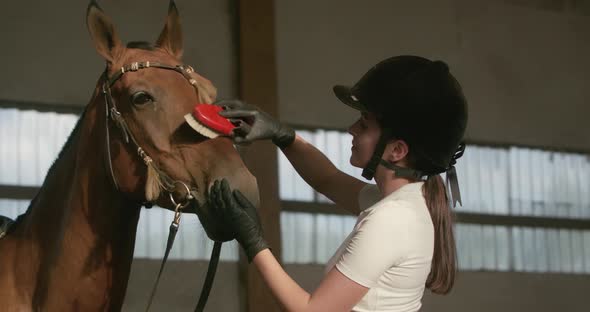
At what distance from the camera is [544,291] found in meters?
5.83

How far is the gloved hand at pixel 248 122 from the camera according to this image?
Result: 76.4 inches

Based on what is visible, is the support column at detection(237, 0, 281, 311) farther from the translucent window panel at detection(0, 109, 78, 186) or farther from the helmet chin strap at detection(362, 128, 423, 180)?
the helmet chin strap at detection(362, 128, 423, 180)

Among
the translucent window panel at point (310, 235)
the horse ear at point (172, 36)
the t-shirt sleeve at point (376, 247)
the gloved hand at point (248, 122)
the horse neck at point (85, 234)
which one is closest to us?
the t-shirt sleeve at point (376, 247)

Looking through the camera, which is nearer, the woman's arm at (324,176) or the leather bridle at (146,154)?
the leather bridle at (146,154)

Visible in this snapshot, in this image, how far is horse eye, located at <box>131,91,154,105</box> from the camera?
1875mm

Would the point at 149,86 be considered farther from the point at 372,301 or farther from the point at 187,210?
the point at 372,301

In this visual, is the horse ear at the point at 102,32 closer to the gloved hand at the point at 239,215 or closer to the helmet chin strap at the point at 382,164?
the gloved hand at the point at 239,215

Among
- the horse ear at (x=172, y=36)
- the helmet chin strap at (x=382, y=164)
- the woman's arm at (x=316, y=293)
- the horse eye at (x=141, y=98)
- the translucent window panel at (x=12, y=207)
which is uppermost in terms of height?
the horse ear at (x=172, y=36)

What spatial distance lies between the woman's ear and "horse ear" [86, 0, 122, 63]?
68cm

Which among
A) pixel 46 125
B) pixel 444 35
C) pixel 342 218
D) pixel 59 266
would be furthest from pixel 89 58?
pixel 59 266

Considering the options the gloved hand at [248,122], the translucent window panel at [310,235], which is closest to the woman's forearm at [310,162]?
the gloved hand at [248,122]

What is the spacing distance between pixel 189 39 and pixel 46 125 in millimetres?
997

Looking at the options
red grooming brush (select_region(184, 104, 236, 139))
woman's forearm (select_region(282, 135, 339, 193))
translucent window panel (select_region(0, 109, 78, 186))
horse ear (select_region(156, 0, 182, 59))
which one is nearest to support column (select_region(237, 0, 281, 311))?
translucent window panel (select_region(0, 109, 78, 186))

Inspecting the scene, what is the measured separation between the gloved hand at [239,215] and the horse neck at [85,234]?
0.26m
